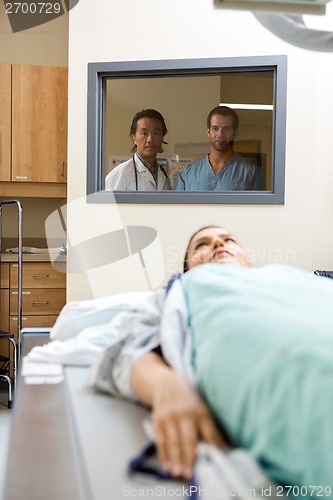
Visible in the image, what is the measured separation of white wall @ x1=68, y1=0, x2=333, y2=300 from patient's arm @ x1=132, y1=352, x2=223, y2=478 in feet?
7.83

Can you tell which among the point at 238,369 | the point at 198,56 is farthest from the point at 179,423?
the point at 198,56

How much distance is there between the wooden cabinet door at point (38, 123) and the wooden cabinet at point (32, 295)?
66 centimetres

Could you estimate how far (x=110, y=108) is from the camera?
3857 mm

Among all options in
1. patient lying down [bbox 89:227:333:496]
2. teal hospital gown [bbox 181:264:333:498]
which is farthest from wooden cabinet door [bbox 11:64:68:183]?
teal hospital gown [bbox 181:264:333:498]

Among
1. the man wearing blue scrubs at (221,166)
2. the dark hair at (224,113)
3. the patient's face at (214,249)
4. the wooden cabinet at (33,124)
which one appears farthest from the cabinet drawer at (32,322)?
the patient's face at (214,249)

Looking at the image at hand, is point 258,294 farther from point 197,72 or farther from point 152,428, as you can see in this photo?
point 197,72

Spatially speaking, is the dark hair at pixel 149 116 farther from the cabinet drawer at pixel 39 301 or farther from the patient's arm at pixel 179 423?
the patient's arm at pixel 179 423

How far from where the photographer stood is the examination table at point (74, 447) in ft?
3.36

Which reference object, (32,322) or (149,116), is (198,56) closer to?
(149,116)

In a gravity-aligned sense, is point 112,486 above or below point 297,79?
below

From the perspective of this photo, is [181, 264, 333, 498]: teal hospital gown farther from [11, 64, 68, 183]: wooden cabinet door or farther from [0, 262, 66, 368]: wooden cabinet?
[11, 64, 68, 183]: wooden cabinet door

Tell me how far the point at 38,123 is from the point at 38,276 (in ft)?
3.54

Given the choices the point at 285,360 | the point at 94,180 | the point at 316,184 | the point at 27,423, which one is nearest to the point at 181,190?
the point at 94,180

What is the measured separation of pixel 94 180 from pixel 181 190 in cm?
52
